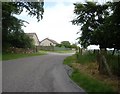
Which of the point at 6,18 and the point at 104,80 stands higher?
the point at 6,18

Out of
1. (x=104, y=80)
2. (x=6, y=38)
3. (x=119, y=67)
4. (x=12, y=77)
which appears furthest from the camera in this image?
(x=6, y=38)

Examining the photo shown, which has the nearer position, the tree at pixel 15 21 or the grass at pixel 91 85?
the grass at pixel 91 85

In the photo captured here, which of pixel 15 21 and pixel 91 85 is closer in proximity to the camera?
pixel 91 85

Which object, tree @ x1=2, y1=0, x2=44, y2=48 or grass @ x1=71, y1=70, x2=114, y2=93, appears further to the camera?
tree @ x1=2, y1=0, x2=44, y2=48

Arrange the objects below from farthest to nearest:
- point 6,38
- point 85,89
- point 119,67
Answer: point 6,38
point 119,67
point 85,89

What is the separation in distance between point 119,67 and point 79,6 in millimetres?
28834

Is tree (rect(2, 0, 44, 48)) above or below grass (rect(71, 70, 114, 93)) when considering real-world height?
above

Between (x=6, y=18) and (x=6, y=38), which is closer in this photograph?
(x=6, y=18)

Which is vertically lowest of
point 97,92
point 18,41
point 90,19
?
point 97,92

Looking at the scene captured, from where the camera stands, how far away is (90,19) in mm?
44156

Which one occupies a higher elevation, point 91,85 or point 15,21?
point 15,21

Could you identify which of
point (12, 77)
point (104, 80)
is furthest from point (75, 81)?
point (12, 77)

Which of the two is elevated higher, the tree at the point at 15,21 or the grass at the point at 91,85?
the tree at the point at 15,21

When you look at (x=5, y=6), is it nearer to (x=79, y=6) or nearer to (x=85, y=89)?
(x=79, y=6)
